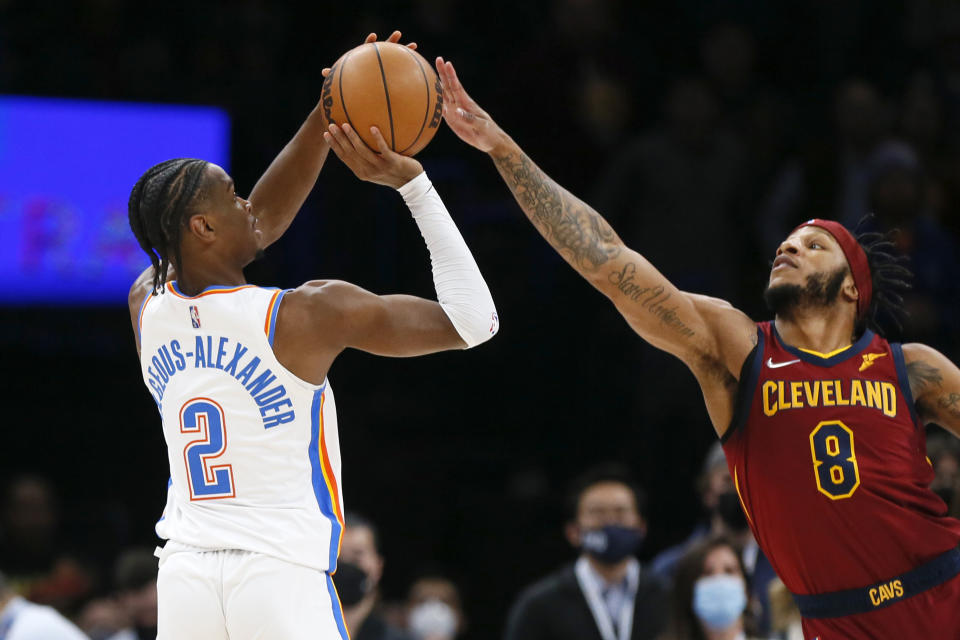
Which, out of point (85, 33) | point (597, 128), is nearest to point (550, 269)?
point (597, 128)

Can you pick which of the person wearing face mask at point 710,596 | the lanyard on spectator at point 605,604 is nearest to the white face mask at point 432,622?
the lanyard on spectator at point 605,604

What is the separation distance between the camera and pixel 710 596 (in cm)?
571

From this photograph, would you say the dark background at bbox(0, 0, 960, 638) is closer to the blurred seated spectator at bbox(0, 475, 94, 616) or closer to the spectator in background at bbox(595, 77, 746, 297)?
the spectator in background at bbox(595, 77, 746, 297)

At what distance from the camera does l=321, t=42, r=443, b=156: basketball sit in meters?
4.12

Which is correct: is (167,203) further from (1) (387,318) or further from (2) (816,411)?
(2) (816,411)

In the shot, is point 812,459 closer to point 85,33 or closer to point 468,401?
point 468,401

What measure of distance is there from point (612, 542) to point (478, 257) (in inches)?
131

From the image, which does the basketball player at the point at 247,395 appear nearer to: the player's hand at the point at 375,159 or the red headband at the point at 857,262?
the player's hand at the point at 375,159

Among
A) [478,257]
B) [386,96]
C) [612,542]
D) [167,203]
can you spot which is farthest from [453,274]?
[478,257]

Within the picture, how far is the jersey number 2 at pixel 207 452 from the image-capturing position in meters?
3.79

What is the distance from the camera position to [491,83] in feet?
33.4

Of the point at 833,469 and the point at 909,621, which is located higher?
the point at 833,469

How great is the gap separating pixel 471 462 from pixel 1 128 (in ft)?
13.6

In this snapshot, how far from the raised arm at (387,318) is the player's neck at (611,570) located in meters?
3.24
